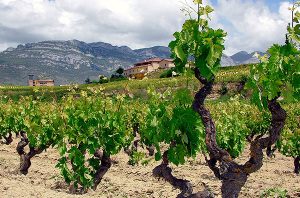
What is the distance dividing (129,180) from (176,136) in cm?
830

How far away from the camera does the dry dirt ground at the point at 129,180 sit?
12.2 metres

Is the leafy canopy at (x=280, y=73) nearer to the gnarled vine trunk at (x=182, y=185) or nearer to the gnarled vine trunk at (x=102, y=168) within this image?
the gnarled vine trunk at (x=182, y=185)

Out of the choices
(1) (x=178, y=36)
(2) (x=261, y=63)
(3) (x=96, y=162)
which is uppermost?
(1) (x=178, y=36)

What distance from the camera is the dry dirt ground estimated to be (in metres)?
12.2

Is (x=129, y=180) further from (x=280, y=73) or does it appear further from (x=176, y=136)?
(x=280, y=73)

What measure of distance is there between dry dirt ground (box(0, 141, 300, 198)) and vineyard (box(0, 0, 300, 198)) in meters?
0.04

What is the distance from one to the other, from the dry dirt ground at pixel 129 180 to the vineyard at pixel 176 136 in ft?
0.13

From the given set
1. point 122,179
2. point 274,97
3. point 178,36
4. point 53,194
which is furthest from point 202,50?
point 122,179

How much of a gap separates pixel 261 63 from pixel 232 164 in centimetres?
226

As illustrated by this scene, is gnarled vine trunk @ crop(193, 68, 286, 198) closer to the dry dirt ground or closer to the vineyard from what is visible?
the vineyard

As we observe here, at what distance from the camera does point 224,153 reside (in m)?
8.39

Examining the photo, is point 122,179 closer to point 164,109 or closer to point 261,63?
point 164,109

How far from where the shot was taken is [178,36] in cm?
744

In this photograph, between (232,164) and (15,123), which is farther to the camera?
(15,123)
